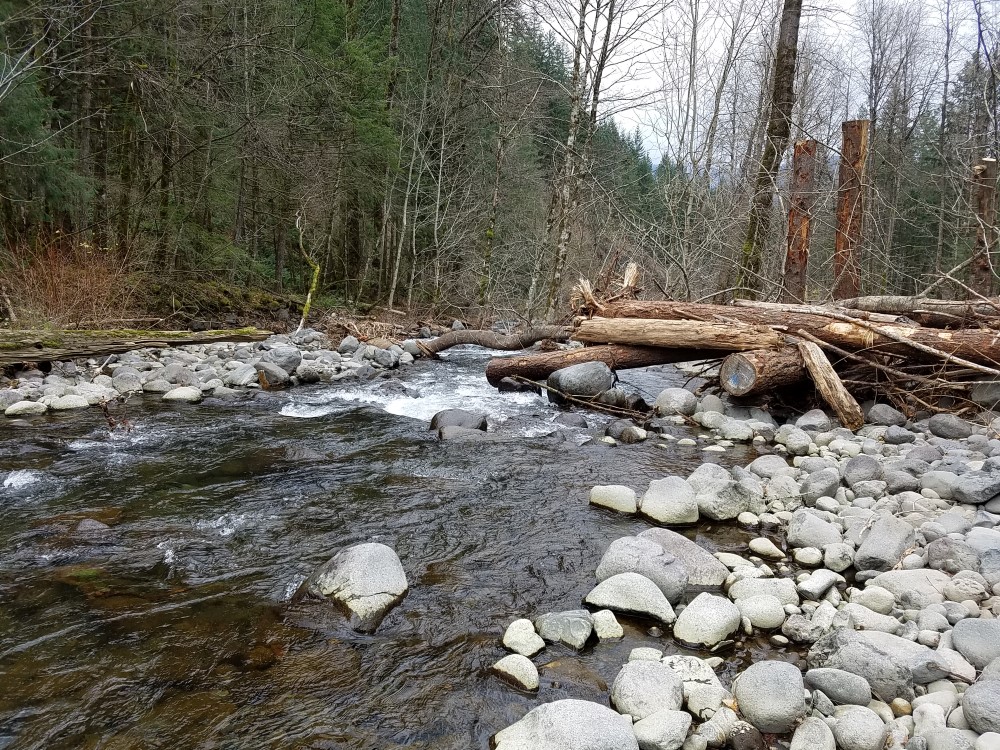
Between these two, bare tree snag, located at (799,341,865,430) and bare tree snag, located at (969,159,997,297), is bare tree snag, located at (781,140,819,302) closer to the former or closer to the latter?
bare tree snag, located at (969,159,997,297)

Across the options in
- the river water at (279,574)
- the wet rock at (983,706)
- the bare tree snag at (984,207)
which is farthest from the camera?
the bare tree snag at (984,207)

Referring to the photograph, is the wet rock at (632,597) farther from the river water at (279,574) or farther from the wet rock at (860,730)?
the wet rock at (860,730)

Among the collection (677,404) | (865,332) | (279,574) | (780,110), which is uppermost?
(780,110)

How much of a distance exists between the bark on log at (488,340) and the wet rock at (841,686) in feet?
30.8

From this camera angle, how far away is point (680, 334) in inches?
307

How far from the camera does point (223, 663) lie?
2.81 meters

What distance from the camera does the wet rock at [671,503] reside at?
14.5ft

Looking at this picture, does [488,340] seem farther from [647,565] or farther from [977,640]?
A: [977,640]

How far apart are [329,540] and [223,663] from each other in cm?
132

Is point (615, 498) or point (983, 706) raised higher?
point (983, 706)

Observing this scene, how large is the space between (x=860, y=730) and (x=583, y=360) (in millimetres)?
6625

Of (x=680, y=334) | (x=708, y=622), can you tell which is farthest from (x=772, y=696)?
(x=680, y=334)

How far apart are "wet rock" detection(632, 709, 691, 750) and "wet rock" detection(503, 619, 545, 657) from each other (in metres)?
0.67

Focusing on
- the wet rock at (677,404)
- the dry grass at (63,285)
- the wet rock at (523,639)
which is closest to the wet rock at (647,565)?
the wet rock at (523,639)
